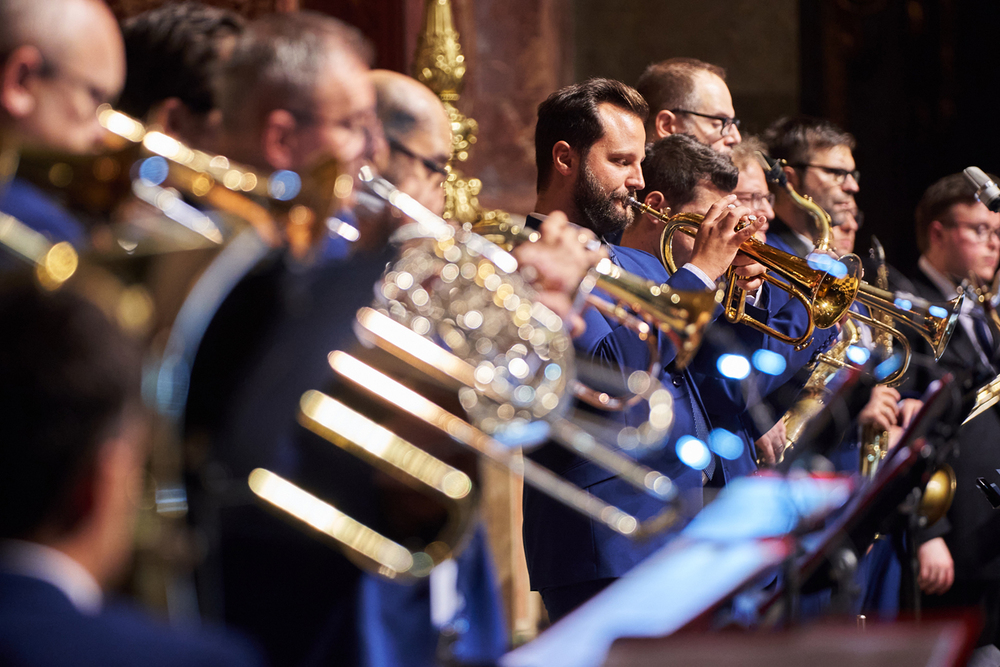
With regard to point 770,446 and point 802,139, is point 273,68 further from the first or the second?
point 802,139

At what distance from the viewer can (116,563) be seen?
117cm

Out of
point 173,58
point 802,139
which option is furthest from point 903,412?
point 173,58

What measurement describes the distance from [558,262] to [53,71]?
1042 mm

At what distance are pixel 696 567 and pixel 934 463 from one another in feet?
2.30

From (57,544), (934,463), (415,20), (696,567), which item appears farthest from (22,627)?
(415,20)

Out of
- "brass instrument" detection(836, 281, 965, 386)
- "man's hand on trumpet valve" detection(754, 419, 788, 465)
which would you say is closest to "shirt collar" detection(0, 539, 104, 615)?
"man's hand on trumpet valve" detection(754, 419, 788, 465)

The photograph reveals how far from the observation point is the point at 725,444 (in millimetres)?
2961

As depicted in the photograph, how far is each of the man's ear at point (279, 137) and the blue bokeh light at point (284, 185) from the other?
8cm

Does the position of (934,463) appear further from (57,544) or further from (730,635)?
(57,544)

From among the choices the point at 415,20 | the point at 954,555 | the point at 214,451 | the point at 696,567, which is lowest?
the point at 954,555

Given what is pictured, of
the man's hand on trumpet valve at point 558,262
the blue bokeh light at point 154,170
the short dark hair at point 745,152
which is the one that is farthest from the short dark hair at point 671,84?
the blue bokeh light at point 154,170

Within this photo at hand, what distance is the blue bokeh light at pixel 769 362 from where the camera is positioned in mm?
3133

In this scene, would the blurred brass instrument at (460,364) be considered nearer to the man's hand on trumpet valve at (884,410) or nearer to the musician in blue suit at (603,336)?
the musician in blue suit at (603,336)

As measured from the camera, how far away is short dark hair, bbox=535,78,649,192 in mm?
3189
